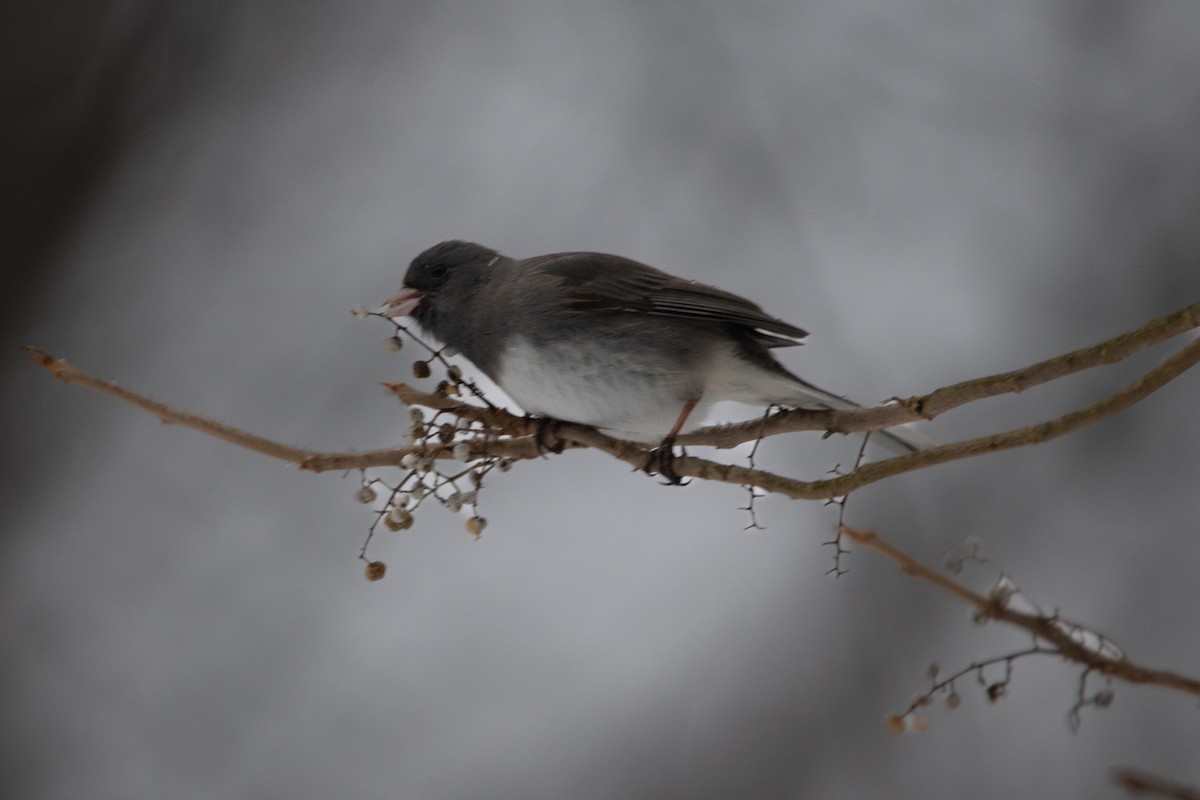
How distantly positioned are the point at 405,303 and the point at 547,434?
0.58m

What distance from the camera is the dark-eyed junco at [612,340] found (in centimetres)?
238

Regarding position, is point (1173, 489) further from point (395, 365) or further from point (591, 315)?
point (395, 365)

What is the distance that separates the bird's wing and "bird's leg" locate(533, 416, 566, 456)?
0.33 metres

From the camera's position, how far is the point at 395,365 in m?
4.19

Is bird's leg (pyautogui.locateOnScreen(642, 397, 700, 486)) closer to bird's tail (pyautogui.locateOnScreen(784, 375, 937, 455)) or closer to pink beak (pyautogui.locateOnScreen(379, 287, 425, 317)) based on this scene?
bird's tail (pyautogui.locateOnScreen(784, 375, 937, 455))

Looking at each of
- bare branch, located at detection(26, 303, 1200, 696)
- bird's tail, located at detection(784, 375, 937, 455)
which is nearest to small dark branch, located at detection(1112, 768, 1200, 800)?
bare branch, located at detection(26, 303, 1200, 696)

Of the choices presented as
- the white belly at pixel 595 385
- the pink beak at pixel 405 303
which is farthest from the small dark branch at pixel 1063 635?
the pink beak at pixel 405 303

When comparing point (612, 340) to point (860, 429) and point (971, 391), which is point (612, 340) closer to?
point (860, 429)

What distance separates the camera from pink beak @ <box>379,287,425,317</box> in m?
2.58

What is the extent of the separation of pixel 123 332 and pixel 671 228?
2209 mm

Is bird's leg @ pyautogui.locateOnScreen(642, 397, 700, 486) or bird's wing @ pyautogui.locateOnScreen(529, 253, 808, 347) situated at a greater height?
bird's wing @ pyautogui.locateOnScreen(529, 253, 808, 347)

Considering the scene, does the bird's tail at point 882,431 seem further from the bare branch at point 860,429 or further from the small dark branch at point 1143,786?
the small dark branch at point 1143,786

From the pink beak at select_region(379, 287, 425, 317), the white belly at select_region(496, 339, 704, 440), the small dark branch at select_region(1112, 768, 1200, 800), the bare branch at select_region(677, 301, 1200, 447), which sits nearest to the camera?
the small dark branch at select_region(1112, 768, 1200, 800)

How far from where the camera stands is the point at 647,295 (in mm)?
2527
